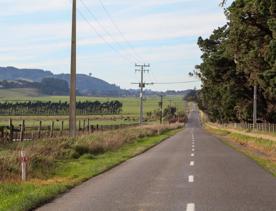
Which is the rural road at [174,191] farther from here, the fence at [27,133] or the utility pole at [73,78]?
the fence at [27,133]

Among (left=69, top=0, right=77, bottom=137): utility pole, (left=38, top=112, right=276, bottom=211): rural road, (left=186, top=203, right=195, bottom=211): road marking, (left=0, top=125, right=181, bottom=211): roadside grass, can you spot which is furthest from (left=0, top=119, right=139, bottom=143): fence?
(left=186, top=203, right=195, bottom=211): road marking

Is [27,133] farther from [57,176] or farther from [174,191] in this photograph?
[174,191]

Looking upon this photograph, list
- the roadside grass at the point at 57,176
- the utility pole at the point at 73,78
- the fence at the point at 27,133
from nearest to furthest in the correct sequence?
1. the roadside grass at the point at 57,176
2. the utility pole at the point at 73,78
3. the fence at the point at 27,133

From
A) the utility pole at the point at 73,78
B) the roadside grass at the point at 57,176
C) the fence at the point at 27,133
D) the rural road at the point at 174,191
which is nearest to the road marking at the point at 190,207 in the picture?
the rural road at the point at 174,191

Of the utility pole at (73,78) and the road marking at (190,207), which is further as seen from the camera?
the utility pole at (73,78)

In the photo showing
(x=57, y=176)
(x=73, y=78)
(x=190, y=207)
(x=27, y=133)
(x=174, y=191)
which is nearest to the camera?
(x=190, y=207)

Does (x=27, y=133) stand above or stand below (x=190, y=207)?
below

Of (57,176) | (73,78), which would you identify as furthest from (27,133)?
(57,176)

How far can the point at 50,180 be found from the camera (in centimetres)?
1852

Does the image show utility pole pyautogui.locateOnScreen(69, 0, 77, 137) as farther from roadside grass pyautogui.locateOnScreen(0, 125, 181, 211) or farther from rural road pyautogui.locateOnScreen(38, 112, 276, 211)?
rural road pyautogui.locateOnScreen(38, 112, 276, 211)

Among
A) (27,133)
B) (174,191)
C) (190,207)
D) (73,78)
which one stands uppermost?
(73,78)

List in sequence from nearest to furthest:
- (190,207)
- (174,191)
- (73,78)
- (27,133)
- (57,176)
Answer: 1. (190,207)
2. (174,191)
3. (57,176)
4. (73,78)
5. (27,133)

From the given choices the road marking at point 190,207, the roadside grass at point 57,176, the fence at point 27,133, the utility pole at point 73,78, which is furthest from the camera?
the fence at point 27,133

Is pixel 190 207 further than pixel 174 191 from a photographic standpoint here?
No
